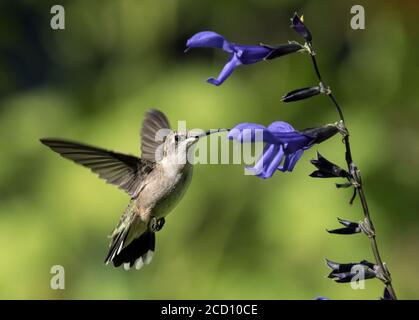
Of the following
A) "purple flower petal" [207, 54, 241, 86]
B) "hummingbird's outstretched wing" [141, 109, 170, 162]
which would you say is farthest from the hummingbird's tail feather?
"purple flower petal" [207, 54, 241, 86]

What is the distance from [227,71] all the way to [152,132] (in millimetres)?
667

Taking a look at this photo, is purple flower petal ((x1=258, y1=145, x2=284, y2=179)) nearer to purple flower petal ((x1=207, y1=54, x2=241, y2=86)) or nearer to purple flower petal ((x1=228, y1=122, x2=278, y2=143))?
purple flower petal ((x1=228, y1=122, x2=278, y2=143))

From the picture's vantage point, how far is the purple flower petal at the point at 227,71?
1.62 m

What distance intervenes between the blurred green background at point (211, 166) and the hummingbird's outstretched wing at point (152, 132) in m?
1.37

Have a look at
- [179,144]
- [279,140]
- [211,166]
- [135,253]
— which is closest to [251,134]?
[279,140]

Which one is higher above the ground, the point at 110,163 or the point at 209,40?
the point at 209,40

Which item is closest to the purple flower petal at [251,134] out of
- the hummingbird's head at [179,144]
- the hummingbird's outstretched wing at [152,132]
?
the hummingbird's head at [179,144]

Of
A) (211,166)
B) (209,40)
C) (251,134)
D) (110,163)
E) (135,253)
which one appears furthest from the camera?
(211,166)

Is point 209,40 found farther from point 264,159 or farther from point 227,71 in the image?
point 264,159

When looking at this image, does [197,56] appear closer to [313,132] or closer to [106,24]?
[106,24]

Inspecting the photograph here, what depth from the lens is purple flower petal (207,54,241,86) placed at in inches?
64.0

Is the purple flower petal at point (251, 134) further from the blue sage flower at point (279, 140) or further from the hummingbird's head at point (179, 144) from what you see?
the hummingbird's head at point (179, 144)

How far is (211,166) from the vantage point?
379 cm
